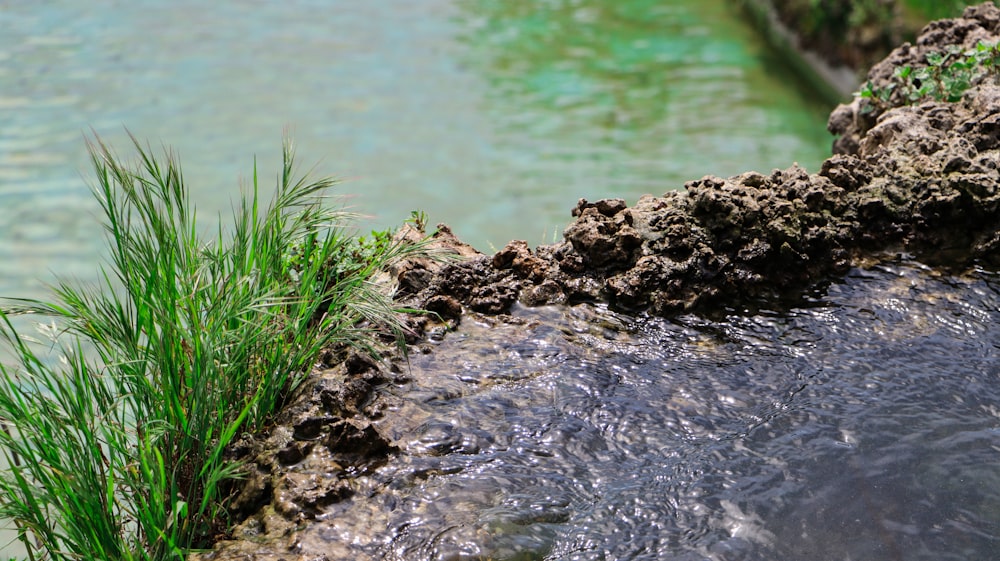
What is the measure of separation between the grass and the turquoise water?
4279 millimetres

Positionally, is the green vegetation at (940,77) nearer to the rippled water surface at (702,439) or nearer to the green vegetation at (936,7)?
the rippled water surface at (702,439)

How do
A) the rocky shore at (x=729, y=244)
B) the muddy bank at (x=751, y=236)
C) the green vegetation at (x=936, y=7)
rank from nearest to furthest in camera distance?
1. the rocky shore at (x=729, y=244)
2. the muddy bank at (x=751, y=236)
3. the green vegetation at (x=936, y=7)

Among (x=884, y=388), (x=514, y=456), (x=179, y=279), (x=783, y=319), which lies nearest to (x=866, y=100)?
(x=783, y=319)

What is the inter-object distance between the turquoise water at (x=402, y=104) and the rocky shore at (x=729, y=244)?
3530mm

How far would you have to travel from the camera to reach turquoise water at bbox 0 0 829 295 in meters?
7.78

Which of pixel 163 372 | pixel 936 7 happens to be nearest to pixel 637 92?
pixel 936 7

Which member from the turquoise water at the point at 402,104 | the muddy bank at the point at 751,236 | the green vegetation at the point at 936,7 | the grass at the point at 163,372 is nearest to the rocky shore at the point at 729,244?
the muddy bank at the point at 751,236

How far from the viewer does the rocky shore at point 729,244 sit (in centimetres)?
316

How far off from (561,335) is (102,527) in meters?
1.45

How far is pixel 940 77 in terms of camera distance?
13.9 ft

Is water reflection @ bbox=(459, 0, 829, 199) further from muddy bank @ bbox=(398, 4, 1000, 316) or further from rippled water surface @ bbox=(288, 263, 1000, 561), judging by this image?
rippled water surface @ bbox=(288, 263, 1000, 561)

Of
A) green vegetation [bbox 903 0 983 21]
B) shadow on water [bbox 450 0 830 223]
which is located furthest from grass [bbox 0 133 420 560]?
green vegetation [bbox 903 0 983 21]

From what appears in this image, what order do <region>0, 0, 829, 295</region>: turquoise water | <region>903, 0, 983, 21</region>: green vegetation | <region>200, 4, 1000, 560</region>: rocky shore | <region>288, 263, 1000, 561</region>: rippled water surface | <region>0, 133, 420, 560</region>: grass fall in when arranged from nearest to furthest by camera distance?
1. <region>0, 133, 420, 560</region>: grass
2. <region>288, 263, 1000, 561</region>: rippled water surface
3. <region>200, 4, 1000, 560</region>: rocky shore
4. <region>0, 0, 829, 295</region>: turquoise water
5. <region>903, 0, 983, 21</region>: green vegetation

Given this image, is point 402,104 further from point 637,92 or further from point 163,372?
point 163,372
